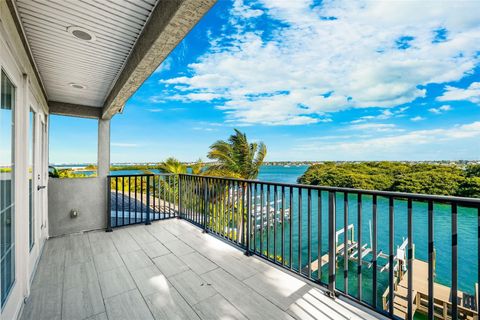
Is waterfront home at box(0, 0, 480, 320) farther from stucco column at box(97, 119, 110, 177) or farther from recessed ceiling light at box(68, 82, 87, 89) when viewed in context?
stucco column at box(97, 119, 110, 177)

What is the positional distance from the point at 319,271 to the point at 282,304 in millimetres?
465

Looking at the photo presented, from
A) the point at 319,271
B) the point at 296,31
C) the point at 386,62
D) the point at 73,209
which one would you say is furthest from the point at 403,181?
the point at 73,209

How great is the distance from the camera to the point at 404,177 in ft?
68.4

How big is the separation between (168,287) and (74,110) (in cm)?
394

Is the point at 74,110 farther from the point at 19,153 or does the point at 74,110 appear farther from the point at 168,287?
the point at 168,287

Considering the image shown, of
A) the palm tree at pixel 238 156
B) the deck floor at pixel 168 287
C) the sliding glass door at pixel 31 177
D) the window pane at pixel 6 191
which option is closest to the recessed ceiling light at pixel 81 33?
the window pane at pixel 6 191

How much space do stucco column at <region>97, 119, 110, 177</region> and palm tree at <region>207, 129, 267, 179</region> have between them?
486 cm

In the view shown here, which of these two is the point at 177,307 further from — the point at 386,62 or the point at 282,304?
the point at 386,62

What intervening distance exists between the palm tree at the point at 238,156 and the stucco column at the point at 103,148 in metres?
4.86

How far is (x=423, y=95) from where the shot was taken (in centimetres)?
3447

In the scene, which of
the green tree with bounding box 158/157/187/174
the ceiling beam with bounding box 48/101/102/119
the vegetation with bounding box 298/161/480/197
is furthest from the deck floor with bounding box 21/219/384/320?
Result: the vegetation with bounding box 298/161/480/197

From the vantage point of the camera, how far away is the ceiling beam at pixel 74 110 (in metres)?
3.95

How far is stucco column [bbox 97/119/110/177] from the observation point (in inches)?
169

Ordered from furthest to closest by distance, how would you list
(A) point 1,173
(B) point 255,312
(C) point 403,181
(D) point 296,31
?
(C) point 403,181
(D) point 296,31
(B) point 255,312
(A) point 1,173
